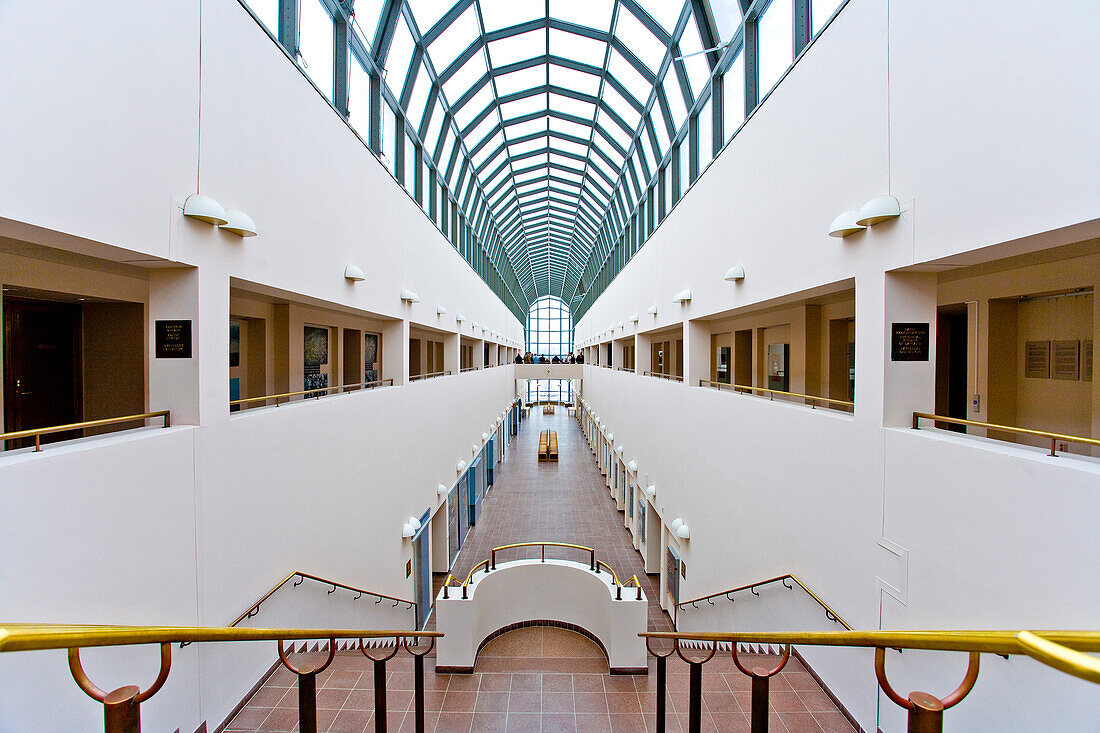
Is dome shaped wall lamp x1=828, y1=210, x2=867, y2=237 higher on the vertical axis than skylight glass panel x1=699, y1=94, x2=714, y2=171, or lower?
lower

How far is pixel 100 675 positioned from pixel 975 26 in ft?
21.2

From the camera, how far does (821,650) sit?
4.71m

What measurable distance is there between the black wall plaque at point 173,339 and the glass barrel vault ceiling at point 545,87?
3065 mm

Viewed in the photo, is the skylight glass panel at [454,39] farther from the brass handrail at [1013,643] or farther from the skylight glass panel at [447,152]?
the brass handrail at [1013,643]

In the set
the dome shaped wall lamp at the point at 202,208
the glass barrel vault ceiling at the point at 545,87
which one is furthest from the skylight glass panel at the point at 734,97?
the dome shaped wall lamp at the point at 202,208

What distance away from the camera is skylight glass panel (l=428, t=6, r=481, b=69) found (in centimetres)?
1009

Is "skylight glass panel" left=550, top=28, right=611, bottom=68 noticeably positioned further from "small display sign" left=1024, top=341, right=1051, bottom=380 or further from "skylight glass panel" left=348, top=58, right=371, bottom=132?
"small display sign" left=1024, top=341, right=1051, bottom=380

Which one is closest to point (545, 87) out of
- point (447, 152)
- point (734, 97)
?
point (447, 152)

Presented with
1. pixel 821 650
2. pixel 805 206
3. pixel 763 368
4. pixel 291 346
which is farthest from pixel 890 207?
pixel 291 346

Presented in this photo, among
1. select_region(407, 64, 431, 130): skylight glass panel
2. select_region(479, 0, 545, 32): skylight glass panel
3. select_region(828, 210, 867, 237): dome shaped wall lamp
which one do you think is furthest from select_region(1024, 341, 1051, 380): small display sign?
select_region(479, 0, 545, 32): skylight glass panel

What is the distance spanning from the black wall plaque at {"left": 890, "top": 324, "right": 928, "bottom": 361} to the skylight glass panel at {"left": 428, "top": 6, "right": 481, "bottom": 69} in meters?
10.0

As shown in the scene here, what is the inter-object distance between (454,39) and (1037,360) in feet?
36.6

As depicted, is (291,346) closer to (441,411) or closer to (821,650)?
(441,411)

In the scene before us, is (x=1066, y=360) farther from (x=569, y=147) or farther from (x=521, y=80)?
(x=569, y=147)
